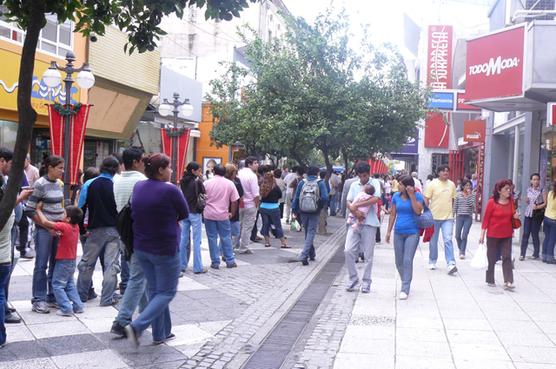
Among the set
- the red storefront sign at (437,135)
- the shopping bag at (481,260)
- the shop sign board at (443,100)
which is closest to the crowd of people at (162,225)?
the shopping bag at (481,260)

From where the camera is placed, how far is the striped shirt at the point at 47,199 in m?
6.59

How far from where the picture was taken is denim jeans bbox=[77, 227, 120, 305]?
7059 millimetres

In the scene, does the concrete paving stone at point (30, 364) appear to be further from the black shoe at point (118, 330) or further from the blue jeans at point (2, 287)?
the black shoe at point (118, 330)

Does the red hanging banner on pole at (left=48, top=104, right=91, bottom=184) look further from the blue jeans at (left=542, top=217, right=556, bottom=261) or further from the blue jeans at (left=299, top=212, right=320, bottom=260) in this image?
the blue jeans at (left=542, top=217, right=556, bottom=261)

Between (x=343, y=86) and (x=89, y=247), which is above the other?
(x=343, y=86)

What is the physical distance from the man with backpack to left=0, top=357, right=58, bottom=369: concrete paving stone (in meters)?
6.13

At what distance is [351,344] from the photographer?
20.3 ft

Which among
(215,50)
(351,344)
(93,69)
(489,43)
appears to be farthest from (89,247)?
(215,50)

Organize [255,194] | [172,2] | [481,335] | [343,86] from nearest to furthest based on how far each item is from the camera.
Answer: [172,2] < [481,335] < [255,194] < [343,86]

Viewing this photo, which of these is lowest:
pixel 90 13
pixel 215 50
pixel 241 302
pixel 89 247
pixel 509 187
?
pixel 241 302

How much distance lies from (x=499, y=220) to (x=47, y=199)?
20.5 feet

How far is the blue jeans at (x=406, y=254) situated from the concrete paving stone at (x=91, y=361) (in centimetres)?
430

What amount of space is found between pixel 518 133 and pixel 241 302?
563 inches

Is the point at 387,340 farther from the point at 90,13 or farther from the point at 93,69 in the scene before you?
the point at 93,69
